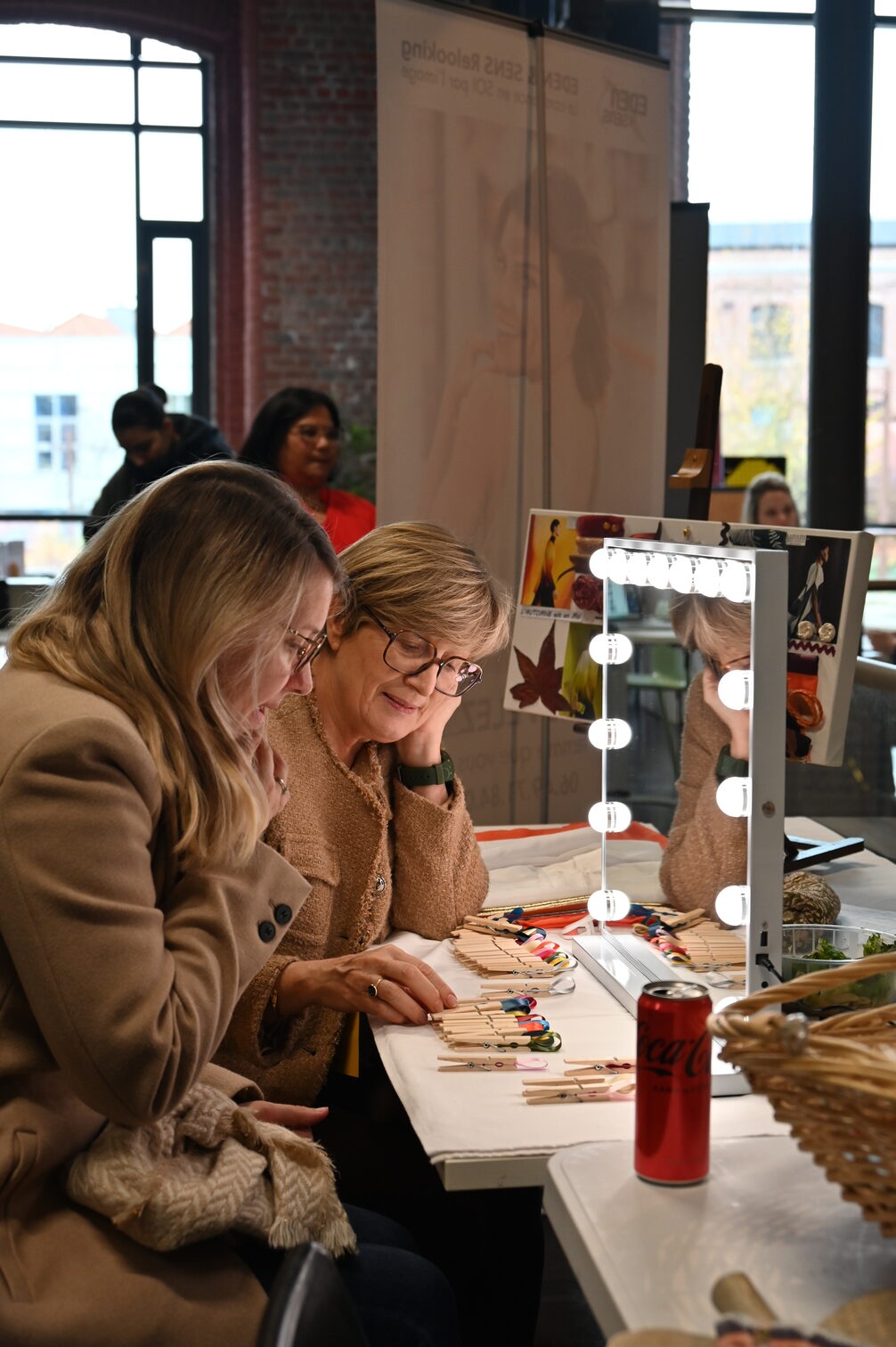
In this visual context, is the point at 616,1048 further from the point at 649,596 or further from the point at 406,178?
the point at 406,178

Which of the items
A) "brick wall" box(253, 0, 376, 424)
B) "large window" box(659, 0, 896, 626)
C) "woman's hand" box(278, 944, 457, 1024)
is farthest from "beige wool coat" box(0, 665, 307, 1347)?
"large window" box(659, 0, 896, 626)

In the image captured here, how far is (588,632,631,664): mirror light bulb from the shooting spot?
6.84 ft

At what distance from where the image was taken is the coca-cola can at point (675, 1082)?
1210 millimetres

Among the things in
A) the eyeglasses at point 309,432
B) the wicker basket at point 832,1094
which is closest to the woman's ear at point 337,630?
the wicker basket at point 832,1094

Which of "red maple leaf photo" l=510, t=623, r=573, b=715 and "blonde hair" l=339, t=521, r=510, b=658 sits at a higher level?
"blonde hair" l=339, t=521, r=510, b=658

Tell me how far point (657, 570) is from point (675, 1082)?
0.76 metres

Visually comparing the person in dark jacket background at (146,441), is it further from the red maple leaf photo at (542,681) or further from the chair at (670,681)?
the chair at (670,681)

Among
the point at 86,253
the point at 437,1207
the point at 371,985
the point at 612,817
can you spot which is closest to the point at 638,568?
the point at 612,817

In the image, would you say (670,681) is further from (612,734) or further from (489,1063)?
(489,1063)

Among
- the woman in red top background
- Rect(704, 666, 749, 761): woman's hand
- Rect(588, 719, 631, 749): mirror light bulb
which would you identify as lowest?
Rect(588, 719, 631, 749): mirror light bulb

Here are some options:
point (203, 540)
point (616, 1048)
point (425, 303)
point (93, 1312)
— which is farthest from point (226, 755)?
point (425, 303)

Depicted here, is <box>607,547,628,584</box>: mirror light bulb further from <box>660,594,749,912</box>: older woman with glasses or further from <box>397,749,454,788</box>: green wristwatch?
<box>397,749,454,788</box>: green wristwatch

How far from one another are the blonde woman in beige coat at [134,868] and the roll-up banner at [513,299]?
6.75 feet

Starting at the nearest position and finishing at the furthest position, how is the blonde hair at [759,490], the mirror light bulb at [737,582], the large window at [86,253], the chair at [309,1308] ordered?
the chair at [309,1308], the mirror light bulb at [737,582], the blonde hair at [759,490], the large window at [86,253]
